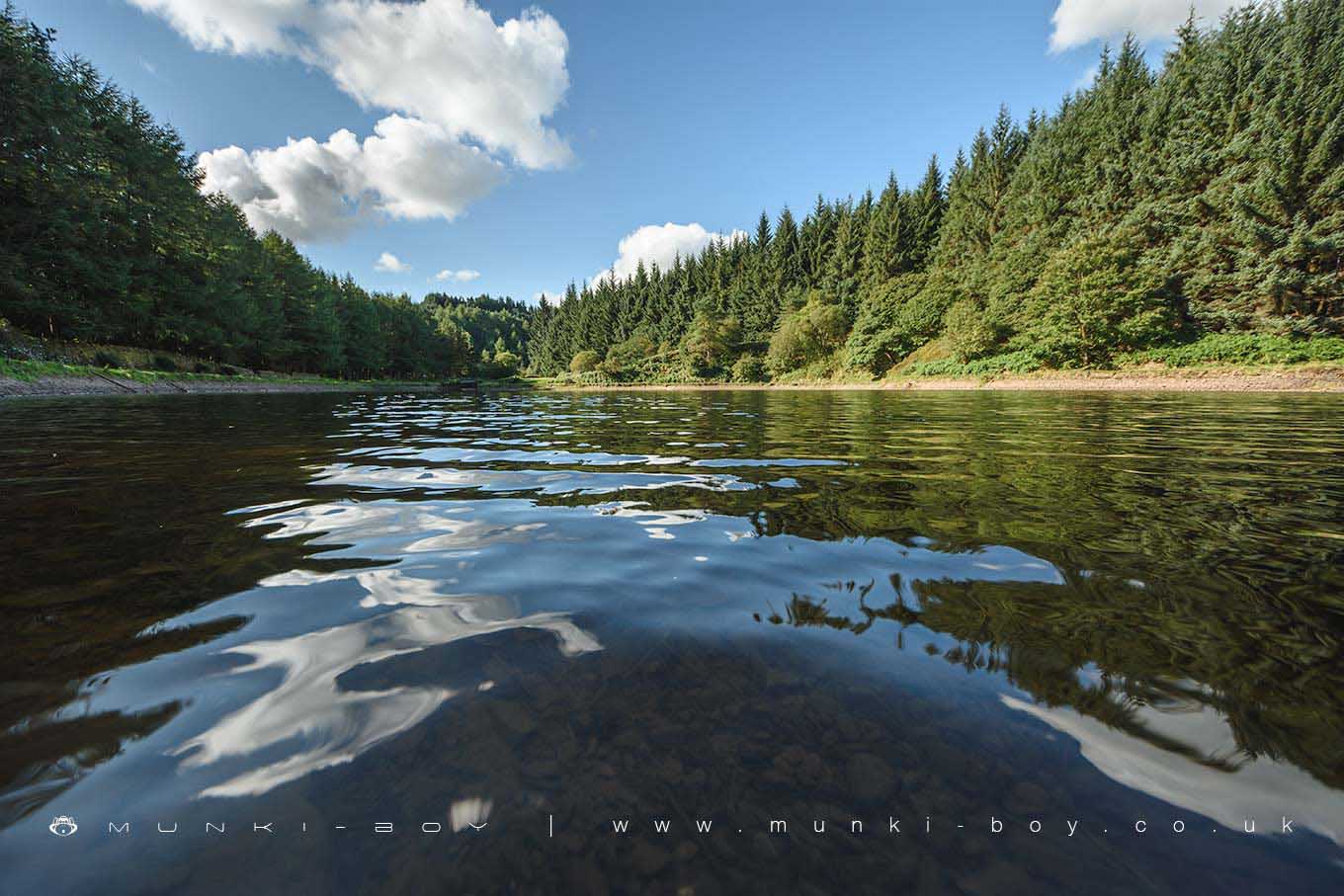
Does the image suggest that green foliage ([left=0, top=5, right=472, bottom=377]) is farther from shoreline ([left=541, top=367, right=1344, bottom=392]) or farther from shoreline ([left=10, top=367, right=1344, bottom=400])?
shoreline ([left=541, top=367, right=1344, bottom=392])

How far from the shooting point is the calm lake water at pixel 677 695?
1.03 metres

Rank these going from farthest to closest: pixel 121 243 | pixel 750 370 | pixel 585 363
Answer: pixel 585 363, pixel 750 370, pixel 121 243

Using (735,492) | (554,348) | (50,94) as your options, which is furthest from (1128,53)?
(554,348)

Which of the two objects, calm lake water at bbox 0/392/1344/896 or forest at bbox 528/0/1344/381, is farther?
forest at bbox 528/0/1344/381

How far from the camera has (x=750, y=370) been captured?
189ft

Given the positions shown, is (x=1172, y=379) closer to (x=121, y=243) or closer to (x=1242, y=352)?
(x=1242, y=352)

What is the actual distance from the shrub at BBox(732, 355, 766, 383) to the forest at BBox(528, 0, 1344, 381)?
0.86ft

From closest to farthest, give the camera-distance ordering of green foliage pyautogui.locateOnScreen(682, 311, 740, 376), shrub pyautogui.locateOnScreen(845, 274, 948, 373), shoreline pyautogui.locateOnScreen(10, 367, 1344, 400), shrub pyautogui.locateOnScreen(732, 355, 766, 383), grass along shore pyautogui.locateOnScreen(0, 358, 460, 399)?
grass along shore pyautogui.locateOnScreen(0, 358, 460, 399) < shoreline pyautogui.locateOnScreen(10, 367, 1344, 400) < shrub pyautogui.locateOnScreen(845, 274, 948, 373) < shrub pyautogui.locateOnScreen(732, 355, 766, 383) < green foliage pyautogui.locateOnScreen(682, 311, 740, 376)

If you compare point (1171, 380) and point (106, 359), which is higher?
point (106, 359)

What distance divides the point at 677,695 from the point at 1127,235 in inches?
1742

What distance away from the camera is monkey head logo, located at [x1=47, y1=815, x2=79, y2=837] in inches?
42.6

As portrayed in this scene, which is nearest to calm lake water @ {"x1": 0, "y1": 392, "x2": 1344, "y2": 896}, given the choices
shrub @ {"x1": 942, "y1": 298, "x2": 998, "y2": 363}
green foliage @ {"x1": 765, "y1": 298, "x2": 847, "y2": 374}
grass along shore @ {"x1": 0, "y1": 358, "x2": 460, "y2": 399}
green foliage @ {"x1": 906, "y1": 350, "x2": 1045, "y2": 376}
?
grass along shore @ {"x1": 0, "y1": 358, "x2": 460, "y2": 399}

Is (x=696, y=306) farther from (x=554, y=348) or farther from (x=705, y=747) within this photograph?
(x=705, y=747)

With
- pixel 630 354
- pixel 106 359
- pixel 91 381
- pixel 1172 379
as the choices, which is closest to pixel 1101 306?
pixel 1172 379
